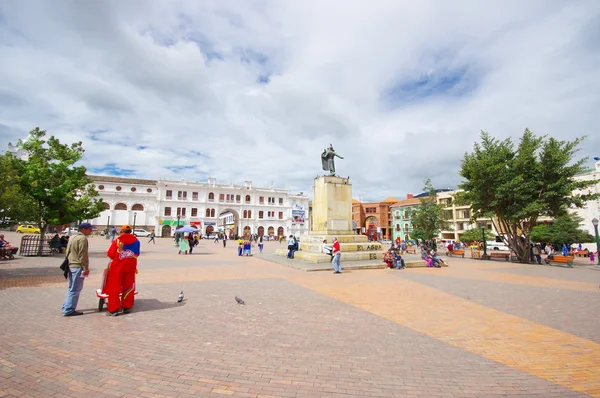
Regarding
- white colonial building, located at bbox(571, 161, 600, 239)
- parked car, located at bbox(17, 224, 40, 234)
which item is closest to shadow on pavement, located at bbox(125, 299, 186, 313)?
parked car, located at bbox(17, 224, 40, 234)

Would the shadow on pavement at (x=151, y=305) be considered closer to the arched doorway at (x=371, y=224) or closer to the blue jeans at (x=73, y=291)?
the blue jeans at (x=73, y=291)

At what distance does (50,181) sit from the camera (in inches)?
652

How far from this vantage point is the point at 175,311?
241 inches

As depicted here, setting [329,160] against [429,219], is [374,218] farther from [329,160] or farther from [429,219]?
[329,160]

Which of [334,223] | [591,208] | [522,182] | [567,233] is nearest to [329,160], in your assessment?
[334,223]

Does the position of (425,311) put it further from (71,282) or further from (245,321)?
(71,282)

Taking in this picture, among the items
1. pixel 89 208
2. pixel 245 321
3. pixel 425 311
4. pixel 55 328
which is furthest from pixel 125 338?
pixel 89 208

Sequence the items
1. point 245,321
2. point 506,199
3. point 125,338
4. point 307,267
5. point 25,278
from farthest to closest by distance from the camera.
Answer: point 506,199
point 307,267
point 25,278
point 245,321
point 125,338

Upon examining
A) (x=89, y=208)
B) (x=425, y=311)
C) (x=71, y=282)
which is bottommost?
(x=425, y=311)

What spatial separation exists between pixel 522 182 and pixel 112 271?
23.9m

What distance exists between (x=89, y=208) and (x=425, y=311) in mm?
20186

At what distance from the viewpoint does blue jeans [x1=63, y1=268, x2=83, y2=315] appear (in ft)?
18.3

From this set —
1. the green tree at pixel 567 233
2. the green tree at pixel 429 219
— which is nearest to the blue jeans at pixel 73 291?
the green tree at pixel 429 219

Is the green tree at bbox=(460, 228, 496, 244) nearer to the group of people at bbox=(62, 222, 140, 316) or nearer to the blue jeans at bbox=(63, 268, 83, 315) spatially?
the group of people at bbox=(62, 222, 140, 316)
